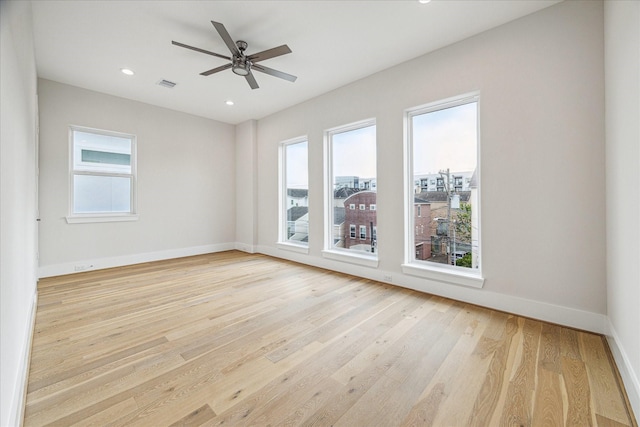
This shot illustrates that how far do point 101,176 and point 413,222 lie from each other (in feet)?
16.7

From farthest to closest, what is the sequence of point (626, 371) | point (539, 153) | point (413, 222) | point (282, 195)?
point (282, 195) → point (413, 222) → point (539, 153) → point (626, 371)

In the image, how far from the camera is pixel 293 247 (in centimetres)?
491

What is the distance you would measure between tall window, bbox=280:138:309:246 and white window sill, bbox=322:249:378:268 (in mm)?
696

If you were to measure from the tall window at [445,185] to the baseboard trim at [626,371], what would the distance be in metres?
1.13

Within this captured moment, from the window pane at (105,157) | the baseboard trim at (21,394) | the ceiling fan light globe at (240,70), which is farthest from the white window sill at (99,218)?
the ceiling fan light globe at (240,70)

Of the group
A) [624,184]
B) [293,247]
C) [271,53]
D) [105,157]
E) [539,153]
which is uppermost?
[271,53]

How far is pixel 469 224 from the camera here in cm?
296

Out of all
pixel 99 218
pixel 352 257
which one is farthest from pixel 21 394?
pixel 99 218

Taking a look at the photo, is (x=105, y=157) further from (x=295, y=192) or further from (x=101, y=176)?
(x=295, y=192)

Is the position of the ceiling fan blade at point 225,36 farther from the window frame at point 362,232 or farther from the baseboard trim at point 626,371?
the baseboard trim at point 626,371

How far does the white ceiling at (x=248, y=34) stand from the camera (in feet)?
8.04

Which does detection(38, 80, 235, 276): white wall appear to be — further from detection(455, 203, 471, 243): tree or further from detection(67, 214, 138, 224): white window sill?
detection(455, 203, 471, 243): tree

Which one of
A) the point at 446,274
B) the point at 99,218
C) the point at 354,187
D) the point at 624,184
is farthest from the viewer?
the point at 99,218

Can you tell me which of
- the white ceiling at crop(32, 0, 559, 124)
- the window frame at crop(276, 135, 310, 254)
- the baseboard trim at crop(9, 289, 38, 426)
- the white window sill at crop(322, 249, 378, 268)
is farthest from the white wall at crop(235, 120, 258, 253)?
the baseboard trim at crop(9, 289, 38, 426)
